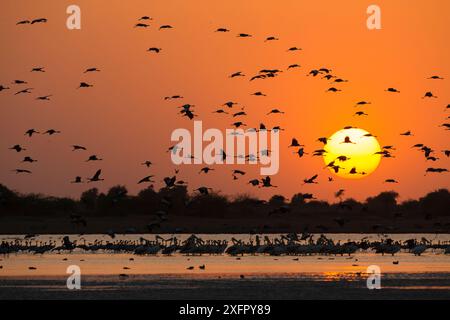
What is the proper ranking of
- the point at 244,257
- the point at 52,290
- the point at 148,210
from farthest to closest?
the point at 148,210, the point at 244,257, the point at 52,290

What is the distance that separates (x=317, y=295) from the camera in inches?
1886

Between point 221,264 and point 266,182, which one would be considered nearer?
point 266,182

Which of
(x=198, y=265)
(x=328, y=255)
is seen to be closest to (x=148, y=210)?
(x=328, y=255)
